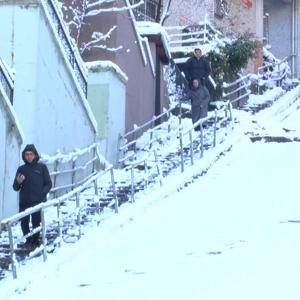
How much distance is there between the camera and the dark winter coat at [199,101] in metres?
18.5

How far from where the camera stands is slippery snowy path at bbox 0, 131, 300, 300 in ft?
26.5

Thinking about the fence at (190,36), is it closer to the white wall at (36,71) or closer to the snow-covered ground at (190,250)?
the snow-covered ground at (190,250)

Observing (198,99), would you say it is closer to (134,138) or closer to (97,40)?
(134,138)

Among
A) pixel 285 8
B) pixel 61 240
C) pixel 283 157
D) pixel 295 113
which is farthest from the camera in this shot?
pixel 285 8

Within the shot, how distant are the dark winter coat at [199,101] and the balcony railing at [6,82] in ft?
21.2

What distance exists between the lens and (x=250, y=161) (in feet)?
54.9

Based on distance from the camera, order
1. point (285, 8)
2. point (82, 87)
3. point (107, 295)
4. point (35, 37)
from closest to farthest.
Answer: point (107, 295)
point (35, 37)
point (82, 87)
point (285, 8)

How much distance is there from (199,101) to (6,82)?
6.82 meters

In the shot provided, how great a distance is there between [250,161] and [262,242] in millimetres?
7016

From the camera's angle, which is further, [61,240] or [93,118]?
[93,118]

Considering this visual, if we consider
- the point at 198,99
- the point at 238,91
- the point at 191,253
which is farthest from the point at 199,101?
the point at 191,253

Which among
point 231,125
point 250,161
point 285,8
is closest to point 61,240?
point 250,161

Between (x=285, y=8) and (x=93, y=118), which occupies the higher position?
(x=285, y=8)

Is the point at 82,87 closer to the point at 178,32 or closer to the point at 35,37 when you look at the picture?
the point at 35,37
